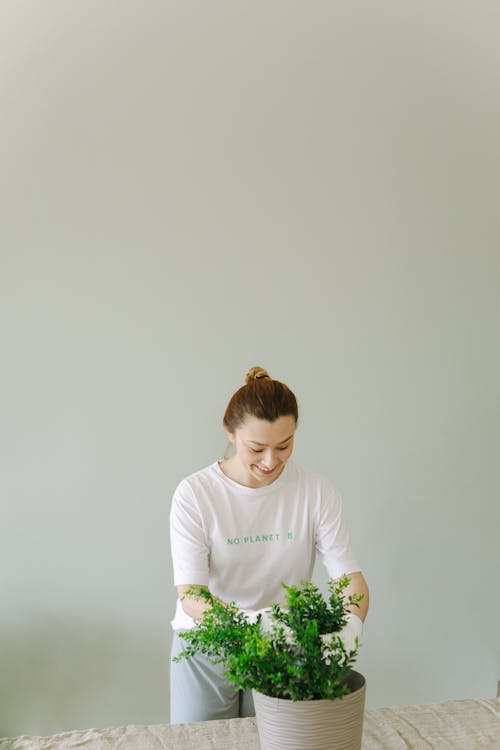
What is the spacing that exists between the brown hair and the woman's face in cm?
2

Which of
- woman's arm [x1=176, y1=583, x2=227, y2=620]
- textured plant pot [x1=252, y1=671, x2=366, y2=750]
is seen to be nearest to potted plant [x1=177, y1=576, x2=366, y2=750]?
textured plant pot [x1=252, y1=671, x2=366, y2=750]

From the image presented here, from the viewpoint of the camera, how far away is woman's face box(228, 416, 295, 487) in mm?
2041

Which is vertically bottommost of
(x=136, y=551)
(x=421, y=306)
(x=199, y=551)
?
(x=136, y=551)

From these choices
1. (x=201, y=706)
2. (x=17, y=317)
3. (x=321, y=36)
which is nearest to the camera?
(x=201, y=706)

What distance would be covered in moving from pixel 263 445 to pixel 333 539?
1.06 feet

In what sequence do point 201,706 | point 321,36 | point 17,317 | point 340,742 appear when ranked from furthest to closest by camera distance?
point 321,36 → point 17,317 → point 201,706 → point 340,742

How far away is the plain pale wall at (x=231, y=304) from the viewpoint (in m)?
2.78

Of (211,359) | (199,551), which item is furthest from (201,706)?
(211,359)

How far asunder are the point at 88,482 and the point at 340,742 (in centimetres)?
162

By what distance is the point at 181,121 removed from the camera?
2.89 m

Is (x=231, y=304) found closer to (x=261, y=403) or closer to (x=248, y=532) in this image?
(x=261, y=403)

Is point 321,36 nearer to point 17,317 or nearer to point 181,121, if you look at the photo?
point 181,121

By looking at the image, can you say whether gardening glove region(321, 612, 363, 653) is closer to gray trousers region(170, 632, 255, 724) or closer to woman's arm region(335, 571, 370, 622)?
woman's arm region(335, 571, 370, 622)

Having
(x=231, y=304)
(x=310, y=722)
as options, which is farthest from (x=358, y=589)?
(x=231, y=304)
